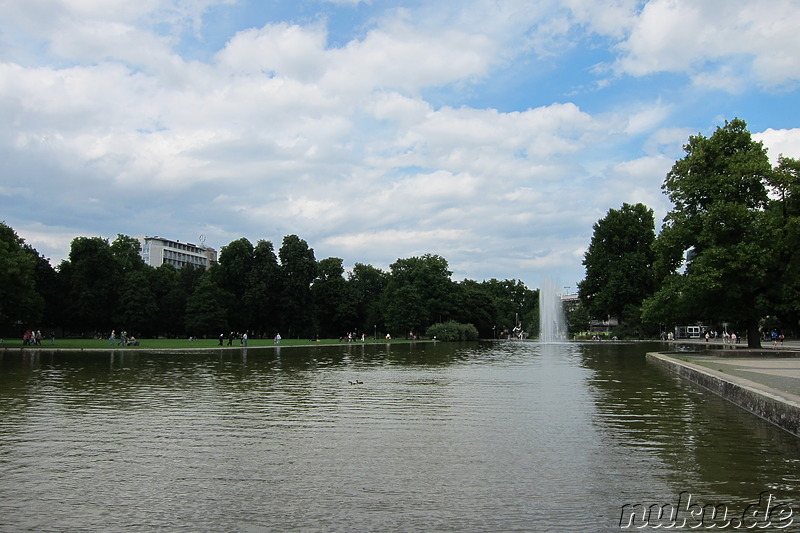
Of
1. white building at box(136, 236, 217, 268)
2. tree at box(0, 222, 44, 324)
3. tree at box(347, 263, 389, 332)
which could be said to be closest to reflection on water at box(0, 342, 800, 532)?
tree at box(0, 222, 44, 324)

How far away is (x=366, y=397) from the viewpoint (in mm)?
18469

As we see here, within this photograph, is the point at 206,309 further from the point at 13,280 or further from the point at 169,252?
the point at 169,252

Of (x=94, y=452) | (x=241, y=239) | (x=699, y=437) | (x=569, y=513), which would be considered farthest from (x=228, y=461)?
(x=241, y=239)

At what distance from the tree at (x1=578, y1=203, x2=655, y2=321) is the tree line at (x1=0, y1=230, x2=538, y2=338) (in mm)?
27897

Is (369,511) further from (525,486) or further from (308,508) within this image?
(525,486)

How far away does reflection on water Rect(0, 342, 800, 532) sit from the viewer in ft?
23.4

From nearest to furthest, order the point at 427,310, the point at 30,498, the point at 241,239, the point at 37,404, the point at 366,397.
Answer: the point at 30,498
the point at 37,404
the point at 366,397
the point at 241,239
the point at 427,310

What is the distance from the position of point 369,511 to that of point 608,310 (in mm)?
78996

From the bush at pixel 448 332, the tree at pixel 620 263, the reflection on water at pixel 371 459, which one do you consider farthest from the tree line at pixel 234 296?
the reflection on water at pixel 371 459

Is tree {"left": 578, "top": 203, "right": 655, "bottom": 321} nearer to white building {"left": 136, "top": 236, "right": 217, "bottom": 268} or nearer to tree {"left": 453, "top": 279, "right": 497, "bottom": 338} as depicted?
tree {"left": 453, "top": 279, "right": 497, "bottom": 338}

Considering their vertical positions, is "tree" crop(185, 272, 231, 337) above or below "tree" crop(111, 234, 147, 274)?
below

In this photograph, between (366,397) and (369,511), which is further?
(366,397)

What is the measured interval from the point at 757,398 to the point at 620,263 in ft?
221

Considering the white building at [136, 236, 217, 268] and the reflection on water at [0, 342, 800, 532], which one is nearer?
the reflection on water at [0, 342, 800, 532]
